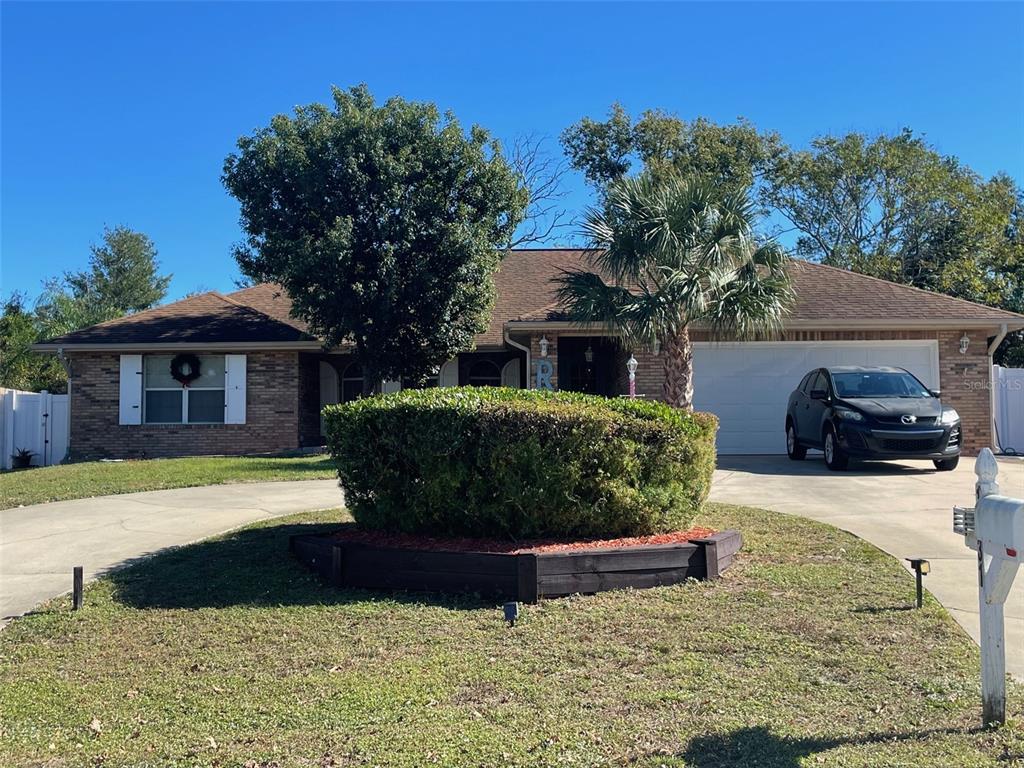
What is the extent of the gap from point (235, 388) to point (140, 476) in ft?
18.3

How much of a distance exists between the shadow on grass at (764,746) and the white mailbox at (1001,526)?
2.92 feet

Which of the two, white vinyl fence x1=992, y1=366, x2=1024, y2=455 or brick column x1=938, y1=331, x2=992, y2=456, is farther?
white vinyl fence x1=992, y1=366, x2=1024, y2=455

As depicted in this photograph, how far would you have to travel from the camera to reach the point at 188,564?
24.3ft

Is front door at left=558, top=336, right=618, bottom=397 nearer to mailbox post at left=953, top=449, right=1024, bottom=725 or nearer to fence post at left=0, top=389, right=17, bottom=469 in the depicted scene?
fence post at left=0, top=389, right=17, bottom=469

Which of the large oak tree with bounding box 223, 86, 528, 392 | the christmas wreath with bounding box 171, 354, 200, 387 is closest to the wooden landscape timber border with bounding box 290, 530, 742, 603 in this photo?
the large oak tree with bounding box 223, 86, 528, 392

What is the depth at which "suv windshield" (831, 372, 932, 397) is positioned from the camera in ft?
43.1

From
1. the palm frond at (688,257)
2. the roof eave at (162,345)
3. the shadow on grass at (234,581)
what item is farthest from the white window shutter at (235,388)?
the shadow on grass at (234,581)

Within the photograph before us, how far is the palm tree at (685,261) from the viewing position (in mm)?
12601

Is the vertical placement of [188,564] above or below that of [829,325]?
below

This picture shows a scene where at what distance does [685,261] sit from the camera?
1282cm

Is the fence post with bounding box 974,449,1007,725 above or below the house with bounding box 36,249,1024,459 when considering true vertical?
below

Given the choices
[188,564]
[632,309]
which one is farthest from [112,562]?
[632,309]

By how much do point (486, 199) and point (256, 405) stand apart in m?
7.29

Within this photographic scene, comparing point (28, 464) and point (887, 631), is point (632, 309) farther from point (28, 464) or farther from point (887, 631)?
point (28, 464)
